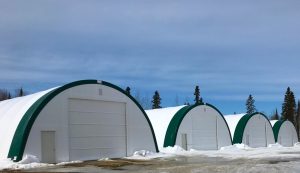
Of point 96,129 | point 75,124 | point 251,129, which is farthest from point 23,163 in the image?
point 251,129

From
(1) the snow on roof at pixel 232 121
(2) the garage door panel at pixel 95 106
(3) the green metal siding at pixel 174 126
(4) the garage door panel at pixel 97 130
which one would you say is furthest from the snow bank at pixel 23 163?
(1) the snow on roof at pixel 232 121

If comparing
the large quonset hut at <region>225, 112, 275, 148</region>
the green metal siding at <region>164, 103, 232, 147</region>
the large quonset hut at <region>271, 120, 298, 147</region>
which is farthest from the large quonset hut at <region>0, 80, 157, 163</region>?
the large quonset hut at <region>271, 120, 298, 147</region>

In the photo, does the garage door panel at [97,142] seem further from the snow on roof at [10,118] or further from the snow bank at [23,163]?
the snow on roof at [10,118]

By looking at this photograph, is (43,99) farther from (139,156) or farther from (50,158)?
(139,156)

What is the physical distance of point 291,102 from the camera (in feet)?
340

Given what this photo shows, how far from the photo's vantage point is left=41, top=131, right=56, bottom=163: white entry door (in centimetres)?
2447

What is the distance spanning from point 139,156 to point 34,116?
8487 millimetres

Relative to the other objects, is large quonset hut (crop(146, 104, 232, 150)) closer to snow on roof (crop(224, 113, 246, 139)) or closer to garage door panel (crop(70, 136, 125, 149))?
snow on roof (crop(224, 113, 246, 139))

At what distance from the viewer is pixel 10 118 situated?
25109mm

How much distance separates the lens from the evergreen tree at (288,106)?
10081 cm

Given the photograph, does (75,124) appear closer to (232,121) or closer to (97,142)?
(97,142)

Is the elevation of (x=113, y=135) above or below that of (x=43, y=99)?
below

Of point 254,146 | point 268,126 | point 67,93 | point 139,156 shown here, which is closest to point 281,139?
point 268,126

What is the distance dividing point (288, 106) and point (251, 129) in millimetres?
57173
